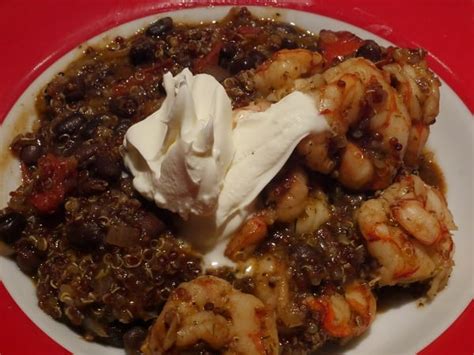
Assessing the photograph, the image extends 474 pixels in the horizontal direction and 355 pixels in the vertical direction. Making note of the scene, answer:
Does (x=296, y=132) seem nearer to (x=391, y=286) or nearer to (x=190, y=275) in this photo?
(x=190, y=275)

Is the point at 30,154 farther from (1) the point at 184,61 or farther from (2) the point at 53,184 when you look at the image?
(1) the point at 184,61

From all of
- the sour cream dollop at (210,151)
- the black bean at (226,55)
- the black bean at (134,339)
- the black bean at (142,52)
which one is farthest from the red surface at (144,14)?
the black bean at (134,339)

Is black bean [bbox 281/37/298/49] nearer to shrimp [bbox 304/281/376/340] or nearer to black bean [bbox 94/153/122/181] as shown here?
black bean [bbox 94/153/122/181]

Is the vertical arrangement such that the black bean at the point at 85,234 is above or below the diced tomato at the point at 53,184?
below

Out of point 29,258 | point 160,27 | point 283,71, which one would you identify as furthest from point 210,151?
point 160,27

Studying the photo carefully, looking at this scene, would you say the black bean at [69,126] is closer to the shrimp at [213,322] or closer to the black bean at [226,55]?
the black bean at [226,55]

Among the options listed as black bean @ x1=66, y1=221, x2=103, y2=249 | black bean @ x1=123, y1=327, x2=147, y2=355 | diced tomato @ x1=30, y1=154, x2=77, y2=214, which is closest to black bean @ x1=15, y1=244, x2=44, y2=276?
diced tomato @ x1=30, y1=154, x2=77, y2=214
